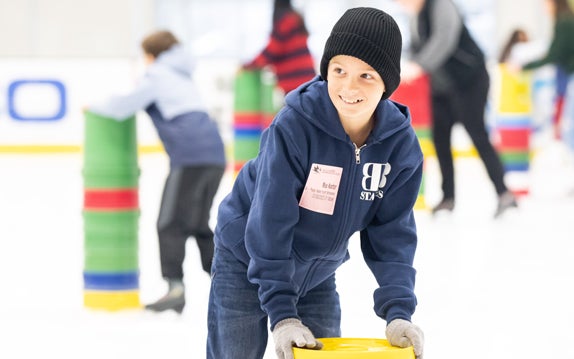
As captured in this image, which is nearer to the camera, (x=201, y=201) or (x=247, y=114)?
(x=201, y=201)

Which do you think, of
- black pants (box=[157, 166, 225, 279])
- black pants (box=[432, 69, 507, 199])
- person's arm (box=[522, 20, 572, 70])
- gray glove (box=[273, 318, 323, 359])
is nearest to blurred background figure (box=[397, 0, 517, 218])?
black pants (box=[432, 69, 507, 199])

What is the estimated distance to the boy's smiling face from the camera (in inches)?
65.1

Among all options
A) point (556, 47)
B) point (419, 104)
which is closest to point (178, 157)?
point (419, 104)

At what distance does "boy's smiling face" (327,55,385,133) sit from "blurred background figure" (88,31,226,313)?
177 centimetres

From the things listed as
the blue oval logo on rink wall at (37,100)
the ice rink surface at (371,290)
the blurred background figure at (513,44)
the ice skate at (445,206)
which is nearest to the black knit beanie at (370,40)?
the ice rink surface at (371,290)

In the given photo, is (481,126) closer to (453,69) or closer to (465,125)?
(465,125)

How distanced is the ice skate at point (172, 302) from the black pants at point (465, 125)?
275cm

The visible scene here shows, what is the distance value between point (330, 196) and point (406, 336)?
28 centimetres

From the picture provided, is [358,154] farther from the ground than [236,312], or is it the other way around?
[358,154]

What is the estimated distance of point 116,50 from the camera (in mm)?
12977

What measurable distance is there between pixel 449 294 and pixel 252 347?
6.43ft

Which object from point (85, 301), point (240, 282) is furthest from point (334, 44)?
point (85, 301)

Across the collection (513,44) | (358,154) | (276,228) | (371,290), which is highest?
(513,44)

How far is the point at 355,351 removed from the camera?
1557 millimetres
